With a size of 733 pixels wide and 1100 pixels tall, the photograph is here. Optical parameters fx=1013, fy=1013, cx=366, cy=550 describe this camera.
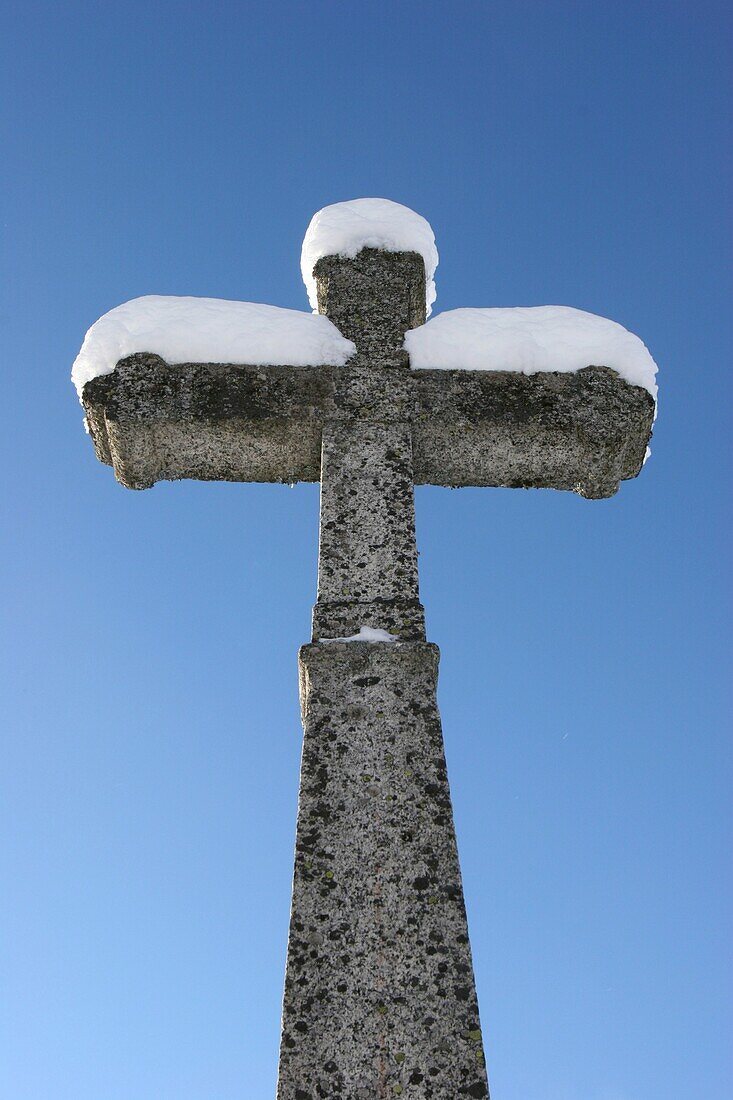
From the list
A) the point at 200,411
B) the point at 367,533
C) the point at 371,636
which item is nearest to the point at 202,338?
the point at 200,411

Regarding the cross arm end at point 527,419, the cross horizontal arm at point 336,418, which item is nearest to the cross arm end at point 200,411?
the cross horizontal arm at point 336,418

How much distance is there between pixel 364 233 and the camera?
15.7ft

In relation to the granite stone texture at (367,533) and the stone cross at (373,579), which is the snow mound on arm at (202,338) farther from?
the granite stone texture at (367,533)

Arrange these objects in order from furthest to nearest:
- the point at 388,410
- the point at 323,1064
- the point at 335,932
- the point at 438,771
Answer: the point at 388,410
the point at 438,771
the point at 335,932
the point at 323,1064

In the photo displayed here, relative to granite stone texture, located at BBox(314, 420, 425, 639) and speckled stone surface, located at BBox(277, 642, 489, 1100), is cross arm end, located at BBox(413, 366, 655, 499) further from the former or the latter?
speckled stone surface, located at BBox(277, 642, 489, 1100)

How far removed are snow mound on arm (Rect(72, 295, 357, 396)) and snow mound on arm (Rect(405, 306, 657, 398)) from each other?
0.38m

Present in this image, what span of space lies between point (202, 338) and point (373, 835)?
2.27 m

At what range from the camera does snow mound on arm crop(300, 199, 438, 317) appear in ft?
15.6

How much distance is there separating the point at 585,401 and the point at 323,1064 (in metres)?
2.81

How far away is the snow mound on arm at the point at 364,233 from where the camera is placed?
477 centimetres

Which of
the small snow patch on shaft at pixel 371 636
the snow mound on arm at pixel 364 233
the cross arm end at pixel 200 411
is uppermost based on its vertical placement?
the snow mound on arm at pixel 364 233

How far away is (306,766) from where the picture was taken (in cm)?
332

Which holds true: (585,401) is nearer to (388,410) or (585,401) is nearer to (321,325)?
(388,410)

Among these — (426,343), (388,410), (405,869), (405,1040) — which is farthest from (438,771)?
(426,343)
